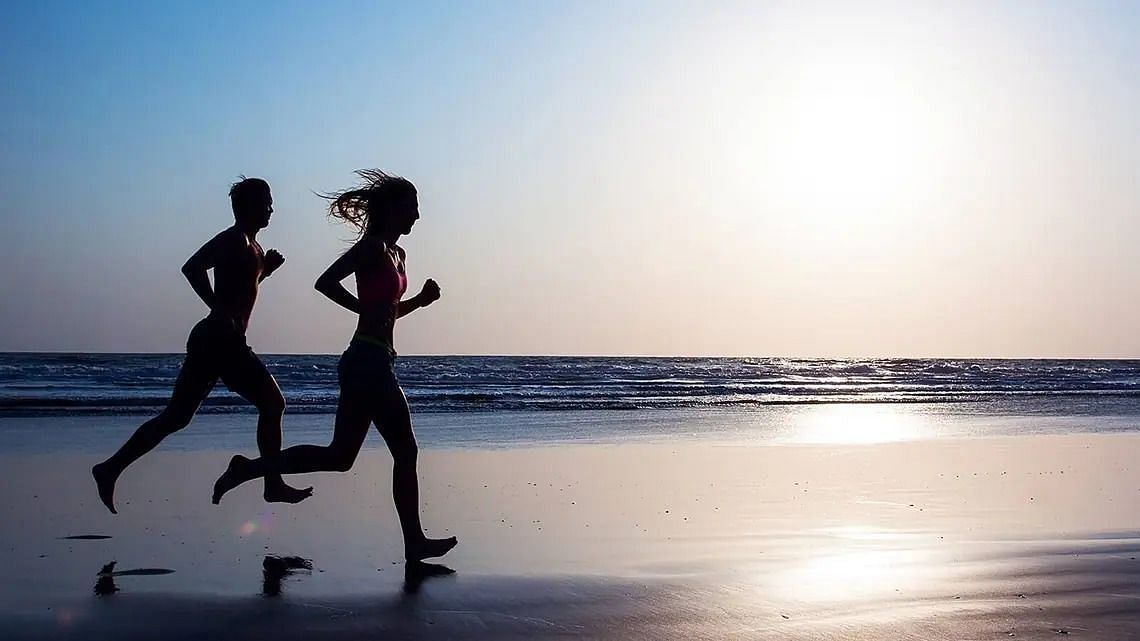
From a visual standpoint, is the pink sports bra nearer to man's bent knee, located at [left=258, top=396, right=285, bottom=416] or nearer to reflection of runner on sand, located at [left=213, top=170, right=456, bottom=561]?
reflection of runner on sand, located at [left=213, top=170, right=456, bottom=561]

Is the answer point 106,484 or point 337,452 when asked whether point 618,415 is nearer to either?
point 106,484

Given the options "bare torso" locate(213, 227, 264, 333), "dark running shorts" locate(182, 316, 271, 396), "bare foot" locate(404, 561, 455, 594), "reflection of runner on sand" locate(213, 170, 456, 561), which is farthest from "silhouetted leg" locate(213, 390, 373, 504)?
Result: "bare torso" locate(213, 227, 264, 333)

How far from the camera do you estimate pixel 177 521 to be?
248 inches

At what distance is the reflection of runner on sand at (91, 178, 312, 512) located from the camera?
5371mm

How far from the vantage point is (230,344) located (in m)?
5.39

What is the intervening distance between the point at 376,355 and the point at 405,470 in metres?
0.55

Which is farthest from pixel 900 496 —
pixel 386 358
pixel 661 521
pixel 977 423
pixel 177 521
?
pixel 977 423

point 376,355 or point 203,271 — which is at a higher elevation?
point 203,271

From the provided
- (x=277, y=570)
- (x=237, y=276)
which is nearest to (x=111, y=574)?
(x=277, y=570)

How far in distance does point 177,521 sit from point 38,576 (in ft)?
5.13

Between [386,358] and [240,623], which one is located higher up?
[386,358]

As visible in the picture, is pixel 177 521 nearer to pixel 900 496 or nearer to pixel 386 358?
pixel 386 358

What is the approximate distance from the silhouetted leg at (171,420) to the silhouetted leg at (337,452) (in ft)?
1.39

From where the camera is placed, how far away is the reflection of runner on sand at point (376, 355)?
502 cm
